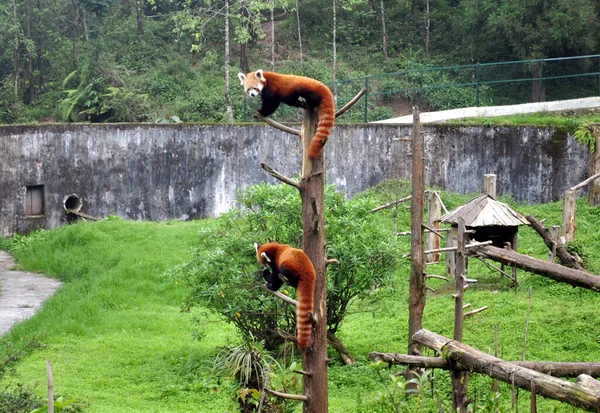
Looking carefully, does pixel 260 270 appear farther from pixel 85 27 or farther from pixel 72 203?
pixel 85 27

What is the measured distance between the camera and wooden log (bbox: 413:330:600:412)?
478 cm

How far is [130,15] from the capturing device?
31312 mm

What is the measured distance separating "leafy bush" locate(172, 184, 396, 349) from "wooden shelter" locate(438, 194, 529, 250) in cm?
163

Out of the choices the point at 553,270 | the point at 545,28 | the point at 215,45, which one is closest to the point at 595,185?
the point at 545,28

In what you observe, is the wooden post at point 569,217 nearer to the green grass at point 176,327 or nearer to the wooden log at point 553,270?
the green grass at point 176,327

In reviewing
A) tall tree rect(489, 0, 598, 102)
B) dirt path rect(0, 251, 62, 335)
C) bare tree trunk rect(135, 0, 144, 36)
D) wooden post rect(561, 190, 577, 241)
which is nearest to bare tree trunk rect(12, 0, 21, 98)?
bare tree trunk rect(135, 0, 144, 36)

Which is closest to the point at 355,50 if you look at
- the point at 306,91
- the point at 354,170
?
the point at 354,170

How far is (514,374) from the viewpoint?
5.32 metres

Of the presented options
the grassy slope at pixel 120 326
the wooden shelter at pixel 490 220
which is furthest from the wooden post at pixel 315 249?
the wooden shelter at pixel 490 220

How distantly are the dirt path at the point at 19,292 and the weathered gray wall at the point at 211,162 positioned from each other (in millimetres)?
2612

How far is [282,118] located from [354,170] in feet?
10.7

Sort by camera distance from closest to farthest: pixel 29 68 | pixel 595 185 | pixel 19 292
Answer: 1. pixel 19 292
2. pixel 595 185
3. pixel 29 68

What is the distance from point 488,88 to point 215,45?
11674 mm

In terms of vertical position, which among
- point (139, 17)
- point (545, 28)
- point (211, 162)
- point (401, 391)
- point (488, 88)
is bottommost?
point (401, 391)
